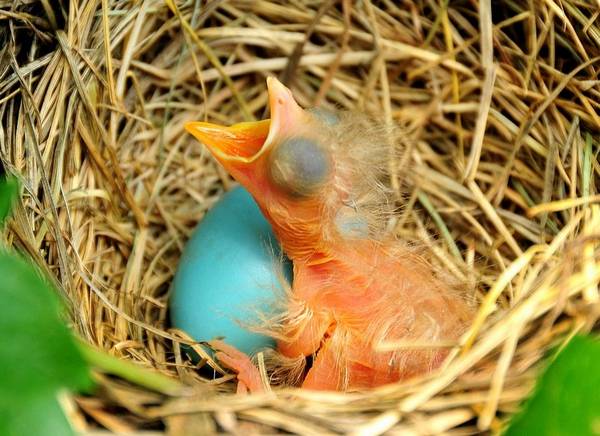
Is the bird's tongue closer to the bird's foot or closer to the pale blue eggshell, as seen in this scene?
the pale blue eggshell

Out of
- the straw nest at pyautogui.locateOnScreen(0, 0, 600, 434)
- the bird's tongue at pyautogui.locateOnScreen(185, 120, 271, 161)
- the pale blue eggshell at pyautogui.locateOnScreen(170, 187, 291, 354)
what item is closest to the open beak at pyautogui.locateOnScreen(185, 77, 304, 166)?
the bird's tongue at pyautogui.locateOnScreen(185, 120, 271, 161)

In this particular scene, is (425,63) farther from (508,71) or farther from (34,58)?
(34,58)

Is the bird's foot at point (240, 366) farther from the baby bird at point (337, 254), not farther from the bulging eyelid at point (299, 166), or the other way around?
the bulging eyelid at point (299, 166)

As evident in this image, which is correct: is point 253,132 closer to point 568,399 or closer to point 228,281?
point 228,281

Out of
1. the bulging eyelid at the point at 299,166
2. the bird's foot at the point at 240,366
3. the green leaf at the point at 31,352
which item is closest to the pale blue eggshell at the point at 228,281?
the bird's foot at the point at 240,366

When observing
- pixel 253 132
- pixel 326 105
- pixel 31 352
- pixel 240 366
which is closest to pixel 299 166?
pixel 253 132
